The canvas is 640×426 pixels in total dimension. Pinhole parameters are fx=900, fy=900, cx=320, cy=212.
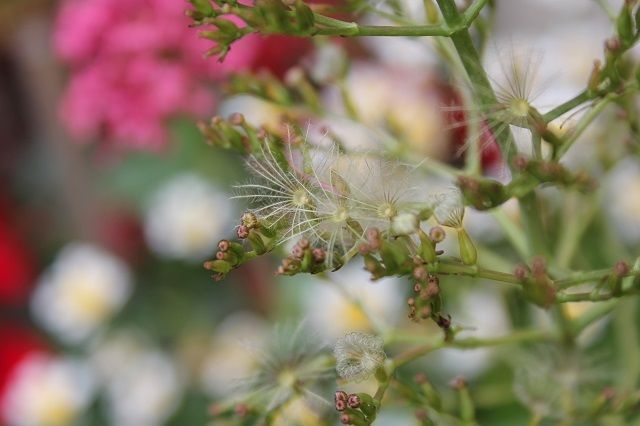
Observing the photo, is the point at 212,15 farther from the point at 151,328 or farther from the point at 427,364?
the point at 151,328

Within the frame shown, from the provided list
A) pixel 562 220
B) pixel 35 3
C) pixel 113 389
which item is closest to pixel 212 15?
pixel 562 220

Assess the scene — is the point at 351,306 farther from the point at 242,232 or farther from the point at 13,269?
the point at 13,269

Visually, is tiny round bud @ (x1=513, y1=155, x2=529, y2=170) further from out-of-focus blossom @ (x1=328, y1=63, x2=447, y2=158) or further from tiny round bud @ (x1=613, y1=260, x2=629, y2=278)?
out-of-focus blossom @ (x1=328, y1=63, x2=447, y2=158)

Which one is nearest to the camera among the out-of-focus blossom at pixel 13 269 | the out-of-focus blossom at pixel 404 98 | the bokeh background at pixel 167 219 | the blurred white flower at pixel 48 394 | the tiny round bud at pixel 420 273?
the tiny round bud at pixel 420 273

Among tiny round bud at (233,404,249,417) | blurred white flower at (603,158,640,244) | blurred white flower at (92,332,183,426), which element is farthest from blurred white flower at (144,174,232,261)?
tiny round bud at (233,404,249,417)

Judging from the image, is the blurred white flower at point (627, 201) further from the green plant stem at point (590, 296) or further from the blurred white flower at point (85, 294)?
the blurred white flower at point (85, 294)

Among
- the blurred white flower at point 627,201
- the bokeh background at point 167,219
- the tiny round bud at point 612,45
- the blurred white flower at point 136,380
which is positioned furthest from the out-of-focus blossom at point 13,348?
the tiny round bud at point 612,45

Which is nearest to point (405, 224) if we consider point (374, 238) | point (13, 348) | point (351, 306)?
point (374, 238)

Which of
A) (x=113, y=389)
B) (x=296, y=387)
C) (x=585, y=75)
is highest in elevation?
(x=585, y=75)
